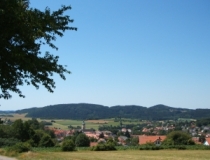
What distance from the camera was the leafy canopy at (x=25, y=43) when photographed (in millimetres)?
5531

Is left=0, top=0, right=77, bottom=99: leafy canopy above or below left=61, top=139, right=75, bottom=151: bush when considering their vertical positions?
above

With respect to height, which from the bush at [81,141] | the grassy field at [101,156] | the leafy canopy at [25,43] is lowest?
the bush at [81,141]

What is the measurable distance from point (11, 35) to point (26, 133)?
7218cm

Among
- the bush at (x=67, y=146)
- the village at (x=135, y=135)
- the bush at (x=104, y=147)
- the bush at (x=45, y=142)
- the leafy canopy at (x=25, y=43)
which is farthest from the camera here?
the village at (x=135, y=135)

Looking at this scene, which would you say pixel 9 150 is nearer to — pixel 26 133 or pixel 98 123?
pixel 26 133

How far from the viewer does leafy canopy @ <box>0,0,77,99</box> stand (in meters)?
5.53

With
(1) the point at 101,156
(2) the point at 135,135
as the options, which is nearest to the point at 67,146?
(1) the point at 101,156

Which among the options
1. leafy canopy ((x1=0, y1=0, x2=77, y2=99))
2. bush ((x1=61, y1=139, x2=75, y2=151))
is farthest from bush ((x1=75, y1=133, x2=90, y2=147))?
leafy canopy ((x1=0, y1=0, x2=77, y2=99))

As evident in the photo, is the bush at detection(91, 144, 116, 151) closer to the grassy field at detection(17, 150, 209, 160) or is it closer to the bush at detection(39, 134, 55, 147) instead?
the grassy field at detection(17, 150, 209, 160)

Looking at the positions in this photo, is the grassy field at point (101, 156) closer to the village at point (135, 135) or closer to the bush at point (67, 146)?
the bush at point (67, 146)

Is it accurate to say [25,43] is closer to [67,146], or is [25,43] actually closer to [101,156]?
[101,156]

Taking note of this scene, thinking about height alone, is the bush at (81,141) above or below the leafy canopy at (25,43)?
below

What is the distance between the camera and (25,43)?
6.32 metres

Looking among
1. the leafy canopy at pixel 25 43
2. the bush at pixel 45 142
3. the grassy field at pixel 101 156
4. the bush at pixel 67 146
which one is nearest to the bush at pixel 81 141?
the bush at pixel 45 142
